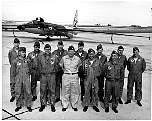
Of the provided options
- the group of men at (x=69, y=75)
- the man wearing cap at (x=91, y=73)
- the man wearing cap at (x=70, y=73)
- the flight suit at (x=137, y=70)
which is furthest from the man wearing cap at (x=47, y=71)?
the flight suit at (x=137, y=70)

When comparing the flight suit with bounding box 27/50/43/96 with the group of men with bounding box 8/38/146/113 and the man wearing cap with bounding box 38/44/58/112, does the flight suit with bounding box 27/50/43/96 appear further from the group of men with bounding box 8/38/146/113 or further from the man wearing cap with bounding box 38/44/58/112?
the man wearing cap with bounding box 38/44/58/112

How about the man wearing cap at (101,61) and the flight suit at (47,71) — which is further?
the man wearing cap at (101,61)

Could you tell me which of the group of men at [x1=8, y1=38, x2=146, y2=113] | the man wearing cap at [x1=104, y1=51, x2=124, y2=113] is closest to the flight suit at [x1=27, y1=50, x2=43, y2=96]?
the group of men at [x1=8, y1=38, x2=146, y2=113]

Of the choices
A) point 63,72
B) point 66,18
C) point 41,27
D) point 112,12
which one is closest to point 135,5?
point 112,12

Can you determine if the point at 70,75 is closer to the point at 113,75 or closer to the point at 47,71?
the point at 47,71

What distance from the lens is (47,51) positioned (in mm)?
4941

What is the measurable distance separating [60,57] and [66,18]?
14.6ft

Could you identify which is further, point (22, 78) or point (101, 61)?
point (101, 61)

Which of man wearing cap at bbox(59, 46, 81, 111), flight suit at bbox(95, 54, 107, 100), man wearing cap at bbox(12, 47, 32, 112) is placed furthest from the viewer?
flight suit at bbox(95, 54, 107, 100)

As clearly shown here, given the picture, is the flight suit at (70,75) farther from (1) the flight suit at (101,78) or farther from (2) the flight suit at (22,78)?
(2) the flight suit at (22,78)

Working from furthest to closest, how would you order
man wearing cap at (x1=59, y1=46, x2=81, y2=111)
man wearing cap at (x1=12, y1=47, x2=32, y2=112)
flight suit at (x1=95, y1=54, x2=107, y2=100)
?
1. flight suit at (x1=95, y1=54, x2=107, y2=100)
2. man wearing cap at (x1=59, y1=46, x2=81, y2=111)
3. man wearing cap at (x1=12, y1=47, x2=32, y2=112)

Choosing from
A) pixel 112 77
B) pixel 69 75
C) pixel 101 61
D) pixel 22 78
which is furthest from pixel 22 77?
pixel 112 77

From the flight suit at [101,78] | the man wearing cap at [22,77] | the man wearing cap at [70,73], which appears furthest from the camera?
the flight suit at [101,78]

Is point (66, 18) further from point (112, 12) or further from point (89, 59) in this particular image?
point (89, 59)
